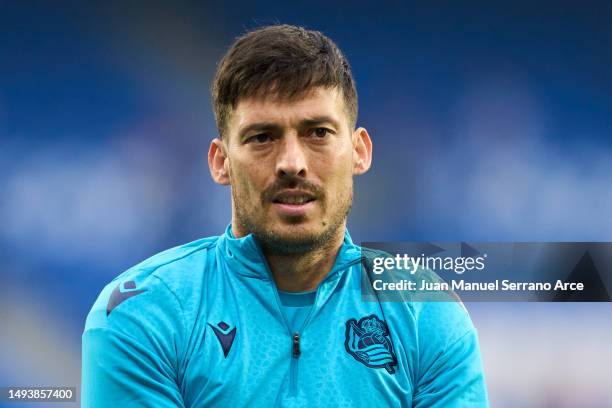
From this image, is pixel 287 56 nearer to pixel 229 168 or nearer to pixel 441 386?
pixel 229 168

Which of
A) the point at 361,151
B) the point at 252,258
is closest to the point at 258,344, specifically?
the point at 252,258

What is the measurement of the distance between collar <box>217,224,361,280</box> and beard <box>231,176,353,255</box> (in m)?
0.05

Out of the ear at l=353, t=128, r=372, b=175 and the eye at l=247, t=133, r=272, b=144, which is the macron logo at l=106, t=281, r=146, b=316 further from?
the ear at l=353, t=128, r=372, b=175

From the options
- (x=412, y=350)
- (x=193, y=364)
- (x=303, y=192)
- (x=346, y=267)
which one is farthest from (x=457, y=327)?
(x=193, y=364)

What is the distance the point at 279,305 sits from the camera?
343 centimetres

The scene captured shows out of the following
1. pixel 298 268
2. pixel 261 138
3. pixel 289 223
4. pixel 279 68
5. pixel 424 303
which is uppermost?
pixel 279 68

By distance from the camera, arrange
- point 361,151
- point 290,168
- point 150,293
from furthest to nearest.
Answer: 1. point 361,151
2. point 150,293
3. point 290,168

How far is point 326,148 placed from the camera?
11.3 ft

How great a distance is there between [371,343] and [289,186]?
74 centimetres

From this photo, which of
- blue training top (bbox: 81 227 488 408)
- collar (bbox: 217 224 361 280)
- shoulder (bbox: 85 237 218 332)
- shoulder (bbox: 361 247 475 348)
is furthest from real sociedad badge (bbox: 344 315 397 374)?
shoulder (bbox: 85 237 218 332)

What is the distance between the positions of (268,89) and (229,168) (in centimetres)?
40

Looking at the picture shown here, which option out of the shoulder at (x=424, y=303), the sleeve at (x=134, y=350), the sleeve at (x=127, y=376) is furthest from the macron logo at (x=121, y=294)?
the shoulder at (x=424, y=303)

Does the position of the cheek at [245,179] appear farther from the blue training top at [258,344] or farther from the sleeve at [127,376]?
the sleeve at [127,376]

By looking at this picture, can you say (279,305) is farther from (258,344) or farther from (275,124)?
(275,124)
